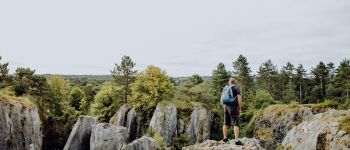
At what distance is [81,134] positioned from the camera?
157 ft

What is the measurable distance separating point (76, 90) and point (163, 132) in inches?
1137

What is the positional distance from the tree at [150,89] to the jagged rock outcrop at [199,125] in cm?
581

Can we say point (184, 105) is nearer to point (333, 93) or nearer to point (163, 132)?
point (163, 132)

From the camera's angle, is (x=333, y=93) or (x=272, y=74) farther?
(x=272, y=74)

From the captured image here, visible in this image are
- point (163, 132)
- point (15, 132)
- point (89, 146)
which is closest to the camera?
point (15, 132)

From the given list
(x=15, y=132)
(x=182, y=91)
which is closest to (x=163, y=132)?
(x=182, y=91)

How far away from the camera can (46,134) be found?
60.4 meters

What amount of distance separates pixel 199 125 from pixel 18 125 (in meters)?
30.8

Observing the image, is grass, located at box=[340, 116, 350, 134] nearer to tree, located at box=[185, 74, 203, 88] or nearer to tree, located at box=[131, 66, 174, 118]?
tree, located at box=[131, 66, 174, 118]

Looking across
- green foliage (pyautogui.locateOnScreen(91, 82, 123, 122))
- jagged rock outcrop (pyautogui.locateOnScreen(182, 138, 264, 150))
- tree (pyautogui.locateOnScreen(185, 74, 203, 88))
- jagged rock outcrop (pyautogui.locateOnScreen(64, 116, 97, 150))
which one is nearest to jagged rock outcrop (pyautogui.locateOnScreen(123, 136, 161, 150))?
jagged rock outcrop (pyautogui.locateOnScreen(182, 138, 264, 150))

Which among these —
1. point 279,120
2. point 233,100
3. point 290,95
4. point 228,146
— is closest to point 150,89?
point 279,120

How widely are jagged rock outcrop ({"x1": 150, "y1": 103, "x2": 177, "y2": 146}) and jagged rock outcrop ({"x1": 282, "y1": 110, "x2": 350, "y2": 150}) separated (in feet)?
141

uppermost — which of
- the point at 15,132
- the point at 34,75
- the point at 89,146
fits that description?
the point at 34,75

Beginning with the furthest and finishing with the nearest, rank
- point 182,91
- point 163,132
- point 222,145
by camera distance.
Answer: point 182,91 < point 163,132 < point 222,145
